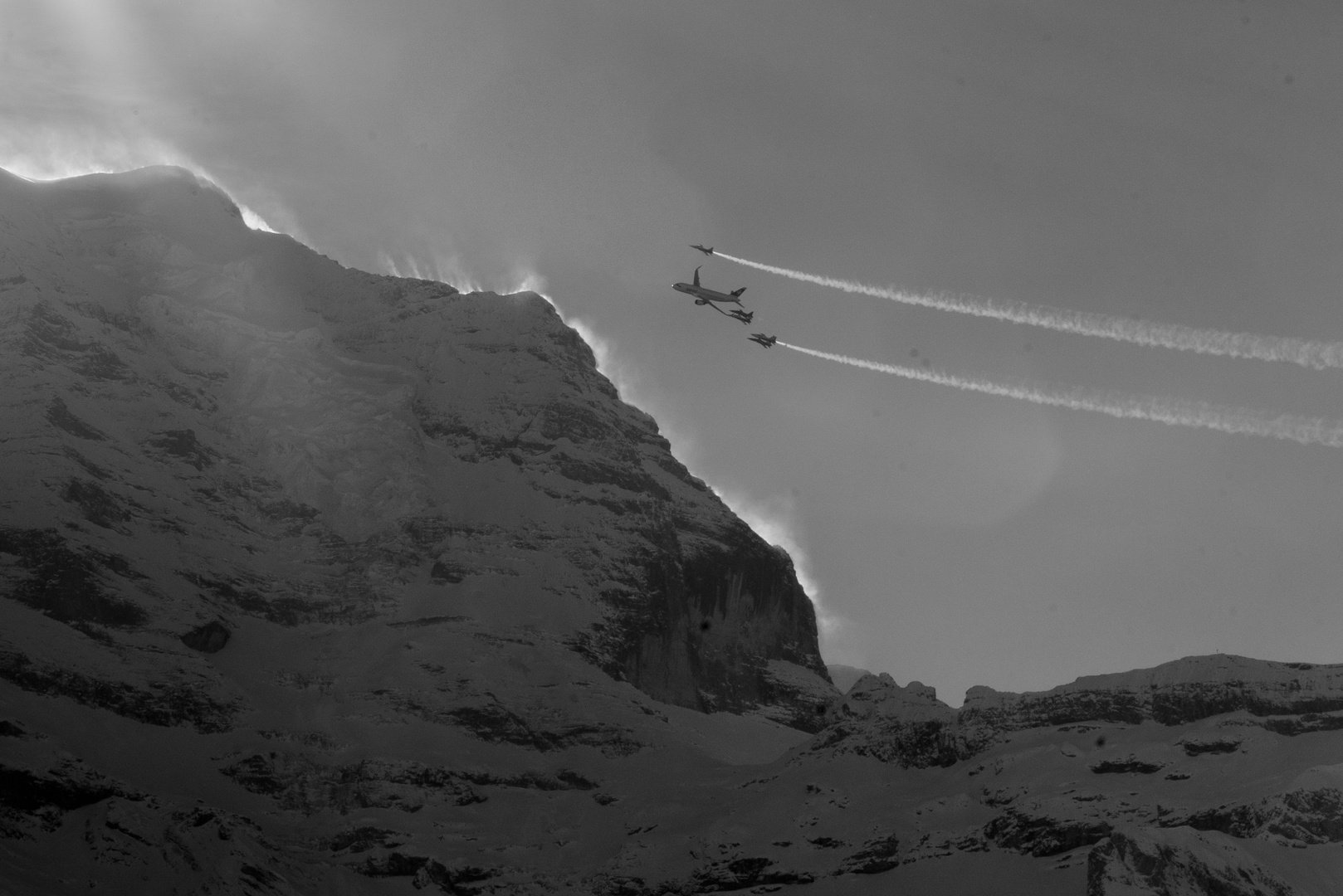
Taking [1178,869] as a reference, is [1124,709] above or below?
above

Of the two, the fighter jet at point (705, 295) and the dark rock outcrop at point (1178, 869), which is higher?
the fighter jet at point (705, 295)

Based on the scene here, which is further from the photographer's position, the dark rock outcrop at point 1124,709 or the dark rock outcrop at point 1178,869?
the dark rock outcrop at point 1124,709

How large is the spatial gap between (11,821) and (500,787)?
5127 cm

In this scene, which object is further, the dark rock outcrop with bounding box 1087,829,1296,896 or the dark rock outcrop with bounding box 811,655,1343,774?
the dark rock outcrop with bounding box 811,655,1343,774

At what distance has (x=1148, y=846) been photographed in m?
144

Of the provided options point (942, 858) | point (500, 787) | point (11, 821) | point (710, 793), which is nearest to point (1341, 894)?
point (942, 858)

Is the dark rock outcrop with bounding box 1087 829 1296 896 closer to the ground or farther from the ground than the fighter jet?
closer to the ground

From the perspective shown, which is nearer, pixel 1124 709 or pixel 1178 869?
pixel 1178 869

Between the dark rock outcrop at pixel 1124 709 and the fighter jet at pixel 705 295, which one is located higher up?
the fighter jet at pixel 705 295

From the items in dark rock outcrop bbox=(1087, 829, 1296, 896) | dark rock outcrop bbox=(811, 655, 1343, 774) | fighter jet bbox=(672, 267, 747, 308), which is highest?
fighter jet bbox=(672, 267, 747, 308)

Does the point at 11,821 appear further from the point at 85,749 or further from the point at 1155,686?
the point at 1155,686

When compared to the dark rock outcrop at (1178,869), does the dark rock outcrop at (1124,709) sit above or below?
above

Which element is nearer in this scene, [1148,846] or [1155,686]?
[1148,846]

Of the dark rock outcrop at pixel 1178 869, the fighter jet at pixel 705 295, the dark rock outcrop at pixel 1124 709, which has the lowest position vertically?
the dark rock outcrop at pixel 1178 869
